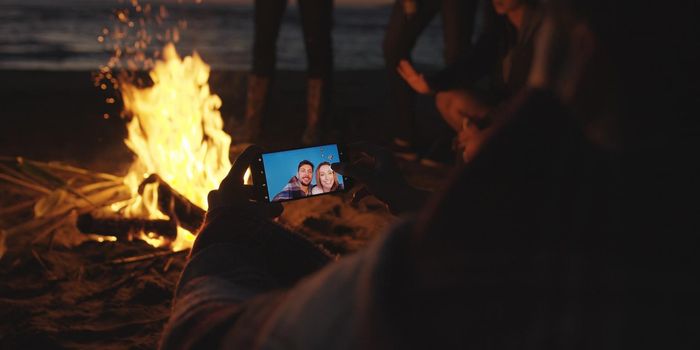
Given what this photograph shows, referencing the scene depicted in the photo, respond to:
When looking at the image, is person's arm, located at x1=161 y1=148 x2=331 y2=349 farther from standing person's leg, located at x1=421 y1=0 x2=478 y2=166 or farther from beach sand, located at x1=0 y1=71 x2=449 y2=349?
standing person's leg, located at x1=421 y1=0 x2=478 y2=166

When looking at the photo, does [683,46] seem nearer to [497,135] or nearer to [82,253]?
[497,135]

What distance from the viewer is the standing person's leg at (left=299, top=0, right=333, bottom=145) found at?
5523 millimetres

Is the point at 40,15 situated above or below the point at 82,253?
below

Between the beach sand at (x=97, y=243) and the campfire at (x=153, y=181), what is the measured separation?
0.14 meters

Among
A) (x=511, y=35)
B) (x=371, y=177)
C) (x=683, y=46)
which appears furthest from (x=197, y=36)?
(x=683, y=46)

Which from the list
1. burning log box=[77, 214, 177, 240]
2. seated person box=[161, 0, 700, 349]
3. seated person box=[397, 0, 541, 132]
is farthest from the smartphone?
seated person box=[161, 0, 700, 349]

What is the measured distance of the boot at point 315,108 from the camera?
19.0 feet

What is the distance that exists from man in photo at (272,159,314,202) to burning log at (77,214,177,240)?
118cm

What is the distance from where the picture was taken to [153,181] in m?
3.68

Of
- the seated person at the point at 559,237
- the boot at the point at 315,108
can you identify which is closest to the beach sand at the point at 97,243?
the boot at the point at 315,108

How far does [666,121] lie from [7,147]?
5.67 m

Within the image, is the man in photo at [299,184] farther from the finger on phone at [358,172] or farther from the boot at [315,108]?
the boot at [315,108]

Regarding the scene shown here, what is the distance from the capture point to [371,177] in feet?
7.68

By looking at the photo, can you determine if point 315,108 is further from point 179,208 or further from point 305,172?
point 305,172
